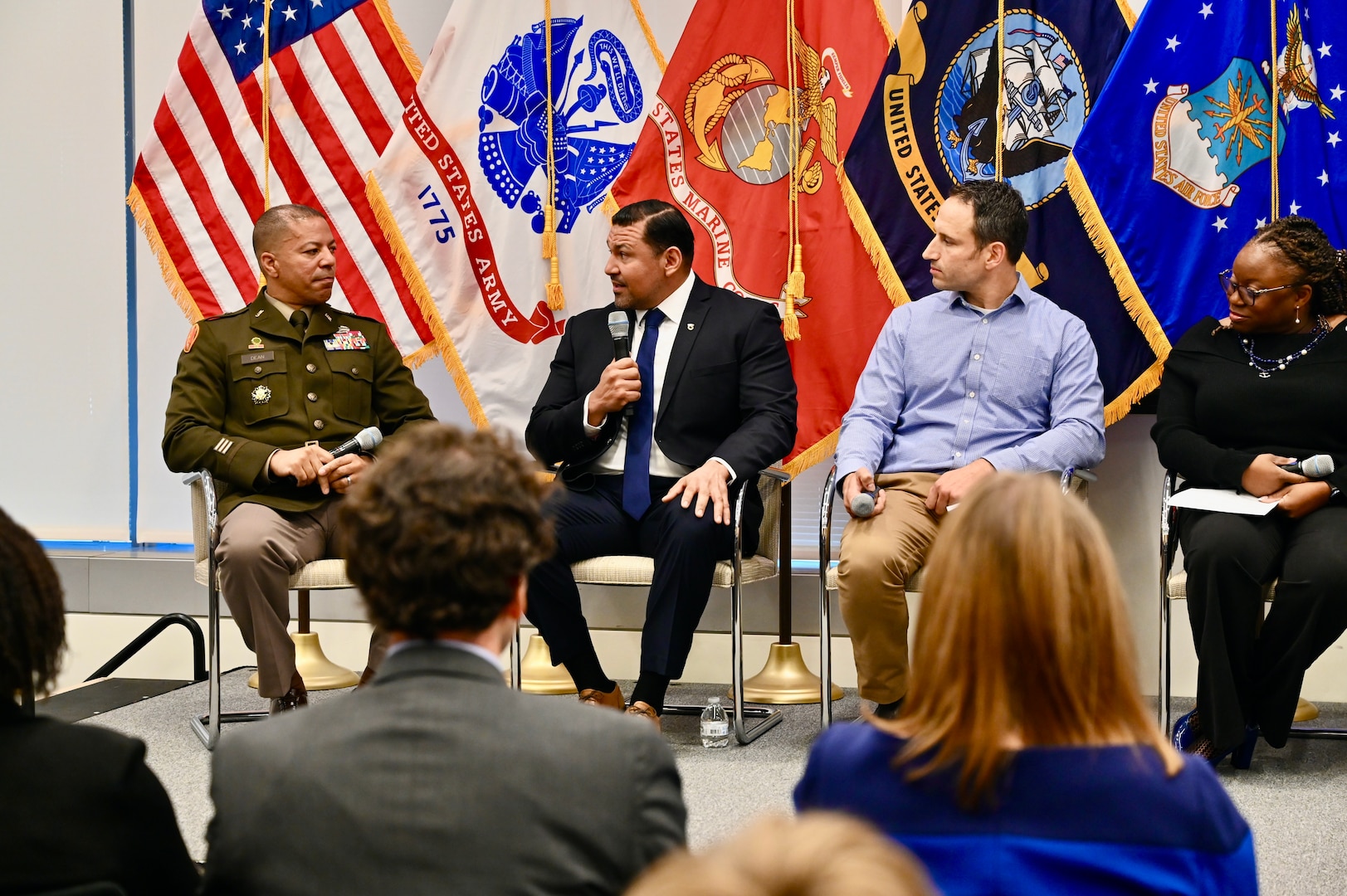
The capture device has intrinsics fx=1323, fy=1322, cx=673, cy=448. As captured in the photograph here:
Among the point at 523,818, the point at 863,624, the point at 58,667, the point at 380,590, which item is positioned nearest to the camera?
the point at 523,818

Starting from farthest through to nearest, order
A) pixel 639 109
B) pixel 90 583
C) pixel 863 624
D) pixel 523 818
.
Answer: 1. pixel 90 583
2. pixel 639 109
3. pixel 863 624
4. pixel 523 818

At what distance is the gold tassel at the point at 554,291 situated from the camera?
418cm

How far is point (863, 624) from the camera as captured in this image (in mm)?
3184

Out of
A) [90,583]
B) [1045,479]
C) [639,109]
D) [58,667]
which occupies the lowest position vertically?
[90,583]

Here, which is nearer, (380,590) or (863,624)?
(380,590)

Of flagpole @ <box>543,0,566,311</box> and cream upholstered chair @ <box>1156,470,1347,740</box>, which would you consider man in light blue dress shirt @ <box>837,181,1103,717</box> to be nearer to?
cream upholstered chair @ <box>1156,470,1347,740</box>

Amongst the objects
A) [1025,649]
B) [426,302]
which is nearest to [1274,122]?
[426,302]

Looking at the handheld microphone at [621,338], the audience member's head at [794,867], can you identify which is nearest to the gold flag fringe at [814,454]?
the handheld microphone at [621,338]

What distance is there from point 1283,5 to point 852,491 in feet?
5.80

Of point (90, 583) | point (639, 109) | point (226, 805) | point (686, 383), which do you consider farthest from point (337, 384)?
point (226, 805)

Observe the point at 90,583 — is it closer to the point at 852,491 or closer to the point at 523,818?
the point at 852,491

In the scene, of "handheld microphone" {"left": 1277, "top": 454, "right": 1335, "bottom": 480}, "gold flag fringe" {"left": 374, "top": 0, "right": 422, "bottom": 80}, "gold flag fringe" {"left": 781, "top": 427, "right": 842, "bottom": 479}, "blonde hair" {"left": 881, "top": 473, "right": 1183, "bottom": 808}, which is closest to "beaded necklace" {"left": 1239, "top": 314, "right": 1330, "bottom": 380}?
"handheld microphone" {"left": 1277, "top": 454, "right": 1335, "bottom": 480}

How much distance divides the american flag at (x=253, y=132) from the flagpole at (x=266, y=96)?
0.4 inches

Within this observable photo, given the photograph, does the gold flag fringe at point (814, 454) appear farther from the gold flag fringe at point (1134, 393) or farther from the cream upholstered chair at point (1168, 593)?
the cream upholstered chair at point (1168, 593)
